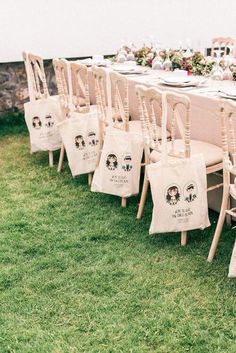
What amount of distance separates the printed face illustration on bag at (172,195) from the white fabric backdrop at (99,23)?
10.1 feet

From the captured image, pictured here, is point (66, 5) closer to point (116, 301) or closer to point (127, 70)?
point (127, 70)

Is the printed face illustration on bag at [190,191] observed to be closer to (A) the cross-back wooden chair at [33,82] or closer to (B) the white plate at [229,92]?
(B) the white plate at [229,92]

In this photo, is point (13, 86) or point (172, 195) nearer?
point (172, 195)

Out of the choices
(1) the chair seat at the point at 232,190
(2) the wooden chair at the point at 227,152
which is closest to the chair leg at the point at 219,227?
(2) the wooden chair at the point at 227,152

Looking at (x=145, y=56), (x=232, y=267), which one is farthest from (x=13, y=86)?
(x=232, y=267)

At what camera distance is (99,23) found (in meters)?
6.69

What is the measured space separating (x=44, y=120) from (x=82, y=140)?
70 cm

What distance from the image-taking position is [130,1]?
6773 mm

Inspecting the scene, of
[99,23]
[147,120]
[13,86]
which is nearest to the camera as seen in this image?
[147,120]

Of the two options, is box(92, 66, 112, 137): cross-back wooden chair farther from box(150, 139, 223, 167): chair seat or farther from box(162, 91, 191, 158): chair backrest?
box(162, 91, 191, 158): chair backrest

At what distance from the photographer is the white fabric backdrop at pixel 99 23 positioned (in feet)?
20.3

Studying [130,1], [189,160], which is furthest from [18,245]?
[130,1]

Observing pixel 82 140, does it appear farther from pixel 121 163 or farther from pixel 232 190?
pixel 232 190

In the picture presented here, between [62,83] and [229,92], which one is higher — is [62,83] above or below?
below
